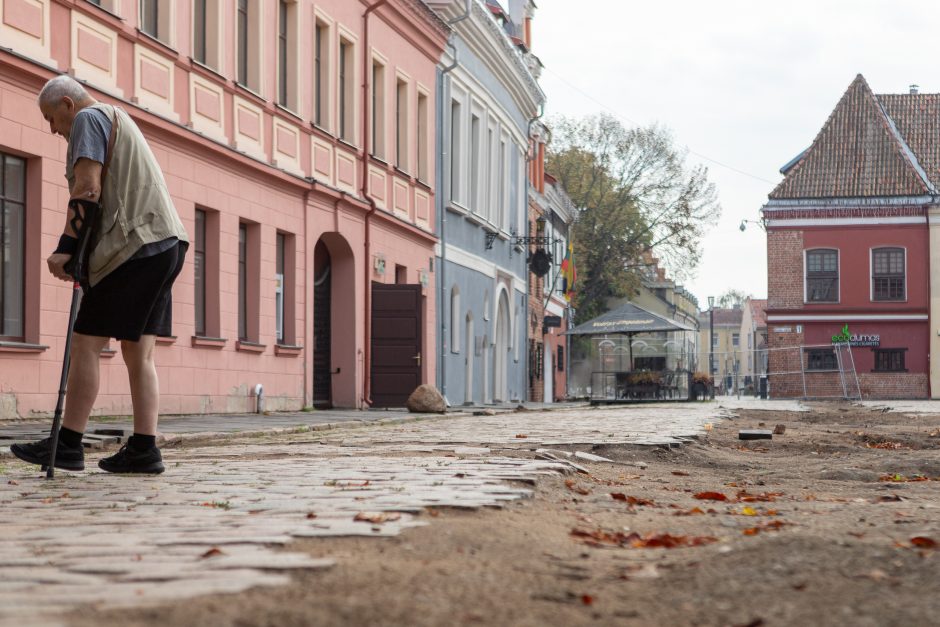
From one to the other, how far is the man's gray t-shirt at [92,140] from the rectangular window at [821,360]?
47.1m

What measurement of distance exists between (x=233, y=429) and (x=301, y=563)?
32.7 ft

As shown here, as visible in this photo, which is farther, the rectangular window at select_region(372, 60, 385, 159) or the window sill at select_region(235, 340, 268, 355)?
the rectangular window at select_region(372, 60, 385, 159)

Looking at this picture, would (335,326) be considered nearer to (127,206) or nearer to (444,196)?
(444,196)

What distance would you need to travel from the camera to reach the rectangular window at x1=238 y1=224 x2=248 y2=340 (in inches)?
806

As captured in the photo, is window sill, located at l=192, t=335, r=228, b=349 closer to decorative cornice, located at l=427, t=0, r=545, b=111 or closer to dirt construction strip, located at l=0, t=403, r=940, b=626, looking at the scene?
dirt construction strip, located at l=0, t=403, r=940, b=626

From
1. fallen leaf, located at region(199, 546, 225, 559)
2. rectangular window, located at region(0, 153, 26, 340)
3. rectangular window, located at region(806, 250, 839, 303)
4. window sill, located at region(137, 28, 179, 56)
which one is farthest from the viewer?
rectangular window, located at region(806, 250, 839, 303)

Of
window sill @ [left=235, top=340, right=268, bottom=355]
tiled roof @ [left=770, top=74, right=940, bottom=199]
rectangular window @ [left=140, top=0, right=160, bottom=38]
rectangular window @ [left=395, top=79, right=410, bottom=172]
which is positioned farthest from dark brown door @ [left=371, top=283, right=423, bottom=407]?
tiled roof @ [left=770, top=74, right=940, bottom=199]

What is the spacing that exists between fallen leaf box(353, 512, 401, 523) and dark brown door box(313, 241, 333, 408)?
19076 mm

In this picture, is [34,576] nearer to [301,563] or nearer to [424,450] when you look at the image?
[301,563]

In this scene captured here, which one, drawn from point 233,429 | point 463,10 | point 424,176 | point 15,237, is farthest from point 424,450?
point 463,10

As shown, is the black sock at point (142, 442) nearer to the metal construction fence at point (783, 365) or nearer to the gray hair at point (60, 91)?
the gray hair at point (60, 91)

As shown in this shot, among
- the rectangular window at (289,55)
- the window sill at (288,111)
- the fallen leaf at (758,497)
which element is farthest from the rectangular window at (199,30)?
the fallen leaf at (758,497)

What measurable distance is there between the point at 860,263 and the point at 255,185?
38.0m

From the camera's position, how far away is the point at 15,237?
1421 centimetres
